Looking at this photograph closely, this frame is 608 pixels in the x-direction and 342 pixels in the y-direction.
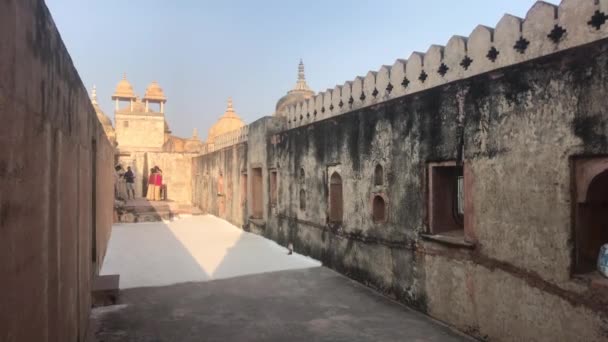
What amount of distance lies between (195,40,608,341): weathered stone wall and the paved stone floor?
0.39 m

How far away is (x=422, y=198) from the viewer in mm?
4879

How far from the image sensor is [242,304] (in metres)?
5.17

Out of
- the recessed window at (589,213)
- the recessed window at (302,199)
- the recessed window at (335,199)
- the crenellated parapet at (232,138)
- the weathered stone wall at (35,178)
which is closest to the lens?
the weathered stone wall at (35,178)

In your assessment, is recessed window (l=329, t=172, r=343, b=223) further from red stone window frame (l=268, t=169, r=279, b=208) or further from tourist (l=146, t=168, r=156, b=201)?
tourist (l=146, t=168, r=156, b=201)

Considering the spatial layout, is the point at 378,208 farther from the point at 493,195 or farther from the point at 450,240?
the point at 493,195

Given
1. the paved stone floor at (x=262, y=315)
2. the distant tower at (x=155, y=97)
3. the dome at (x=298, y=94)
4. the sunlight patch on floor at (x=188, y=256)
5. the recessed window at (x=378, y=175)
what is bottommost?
the paved stone floor at (x=262, y=315)

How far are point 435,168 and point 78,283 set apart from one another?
3655 mm

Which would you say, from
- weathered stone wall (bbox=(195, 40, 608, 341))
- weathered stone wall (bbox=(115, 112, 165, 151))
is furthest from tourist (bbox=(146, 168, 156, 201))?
weathered stone wall (bbox=(195, 40, 608, 341))

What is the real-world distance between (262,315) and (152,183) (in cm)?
1634

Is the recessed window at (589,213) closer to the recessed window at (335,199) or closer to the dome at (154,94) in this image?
the recessed window at (335,199)

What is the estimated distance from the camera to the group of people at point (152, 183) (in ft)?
59.7

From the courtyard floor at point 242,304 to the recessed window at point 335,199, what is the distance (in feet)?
2.94

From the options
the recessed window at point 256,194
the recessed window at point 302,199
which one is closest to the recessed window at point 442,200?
the recessed window at point 302,199

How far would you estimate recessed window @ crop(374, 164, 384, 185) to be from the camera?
5723 millimetres
